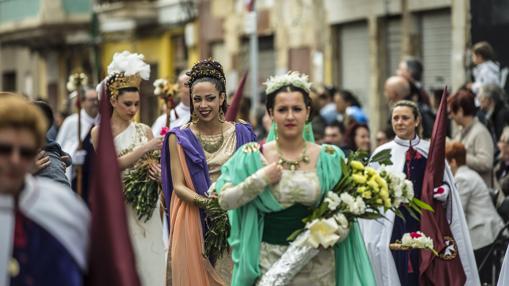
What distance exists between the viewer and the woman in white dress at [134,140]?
1265 centimetres

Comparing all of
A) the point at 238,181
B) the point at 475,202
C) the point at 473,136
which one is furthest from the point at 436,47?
the point at 238,181

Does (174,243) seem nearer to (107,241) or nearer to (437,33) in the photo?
(107,241)

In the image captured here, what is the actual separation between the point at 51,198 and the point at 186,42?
2827 cm

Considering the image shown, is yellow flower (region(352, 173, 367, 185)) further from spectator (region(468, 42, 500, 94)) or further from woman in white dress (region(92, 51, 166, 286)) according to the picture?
spectator (region(468, 42, 500, 94))

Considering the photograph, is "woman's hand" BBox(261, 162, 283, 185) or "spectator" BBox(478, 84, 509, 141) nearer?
"woman's hand" BBox(261, 162, 283, 185)

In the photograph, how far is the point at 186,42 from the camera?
34562 millimetres

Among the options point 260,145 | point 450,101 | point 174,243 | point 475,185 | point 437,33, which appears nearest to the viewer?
point 260,145

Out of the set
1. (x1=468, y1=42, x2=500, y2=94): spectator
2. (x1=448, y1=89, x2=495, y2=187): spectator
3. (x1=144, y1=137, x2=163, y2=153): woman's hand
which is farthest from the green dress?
(x1=468, y1=42, x2=500, y2=94): spectator

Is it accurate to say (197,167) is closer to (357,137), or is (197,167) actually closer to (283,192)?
(283,192)

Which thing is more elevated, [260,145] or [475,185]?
[260,145]

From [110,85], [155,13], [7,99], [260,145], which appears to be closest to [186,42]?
[155,13]

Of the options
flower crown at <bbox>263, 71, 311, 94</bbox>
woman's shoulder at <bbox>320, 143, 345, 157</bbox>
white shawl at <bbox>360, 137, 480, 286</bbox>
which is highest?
flower crown at <bbox>263, 71, 311, 94</bbox>

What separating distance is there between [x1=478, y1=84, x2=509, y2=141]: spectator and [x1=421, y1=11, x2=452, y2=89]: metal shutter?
6023 mm

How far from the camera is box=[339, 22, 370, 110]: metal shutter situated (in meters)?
25.7
